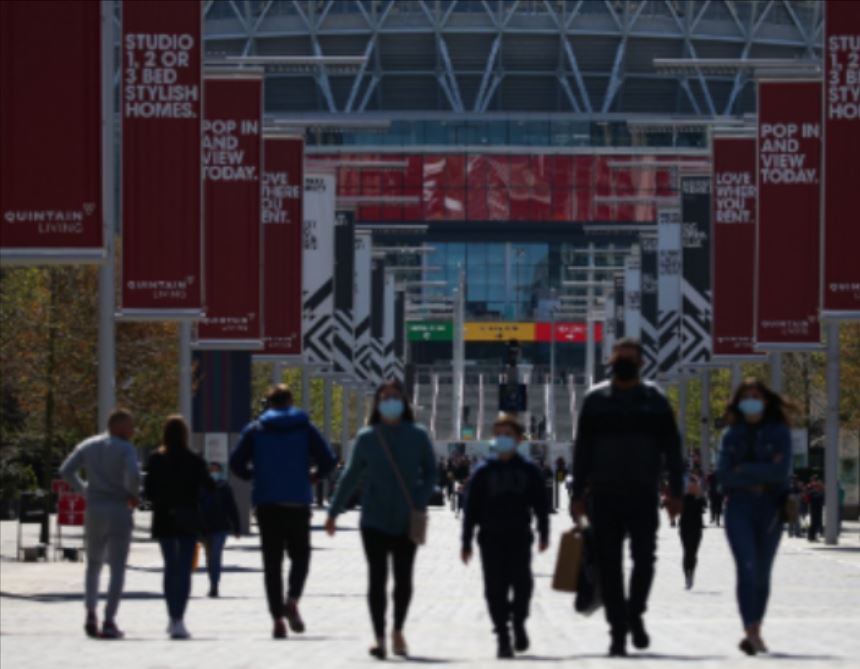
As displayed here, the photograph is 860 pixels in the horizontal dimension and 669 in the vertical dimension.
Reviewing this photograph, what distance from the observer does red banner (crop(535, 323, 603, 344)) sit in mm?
169875

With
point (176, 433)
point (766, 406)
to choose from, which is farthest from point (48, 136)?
point (766, 406)

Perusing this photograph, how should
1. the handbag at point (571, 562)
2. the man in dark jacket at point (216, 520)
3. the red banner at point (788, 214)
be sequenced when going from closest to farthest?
the handbag at point (571, 562) → the man in dark jacket at point (216, 520) → the red banner at point (788, 214)

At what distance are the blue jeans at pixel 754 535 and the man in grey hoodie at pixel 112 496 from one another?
4962mm

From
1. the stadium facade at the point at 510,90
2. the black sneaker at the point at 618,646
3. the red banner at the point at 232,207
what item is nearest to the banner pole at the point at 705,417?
the red banner at the point at 232,207

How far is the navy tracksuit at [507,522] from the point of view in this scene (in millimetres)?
18078

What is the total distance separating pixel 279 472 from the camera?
1962cm

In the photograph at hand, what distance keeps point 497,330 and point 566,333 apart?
186 inches

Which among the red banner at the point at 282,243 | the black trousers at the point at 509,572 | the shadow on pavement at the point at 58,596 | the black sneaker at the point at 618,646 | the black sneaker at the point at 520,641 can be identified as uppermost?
the red banner at the point at 282,243

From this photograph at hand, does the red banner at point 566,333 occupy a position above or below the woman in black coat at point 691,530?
above

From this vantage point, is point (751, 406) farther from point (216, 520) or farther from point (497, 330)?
point (497, 330)

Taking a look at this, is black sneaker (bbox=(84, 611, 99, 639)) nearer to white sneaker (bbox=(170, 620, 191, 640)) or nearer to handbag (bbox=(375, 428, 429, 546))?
white sneaker (bbox=(170, 620, 191, 640))

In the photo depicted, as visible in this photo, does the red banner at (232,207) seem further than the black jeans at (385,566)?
Yes

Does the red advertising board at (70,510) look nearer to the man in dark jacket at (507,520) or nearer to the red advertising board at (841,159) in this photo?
the red advertising board at (841,159)

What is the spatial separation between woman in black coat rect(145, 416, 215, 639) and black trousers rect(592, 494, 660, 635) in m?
4.59
